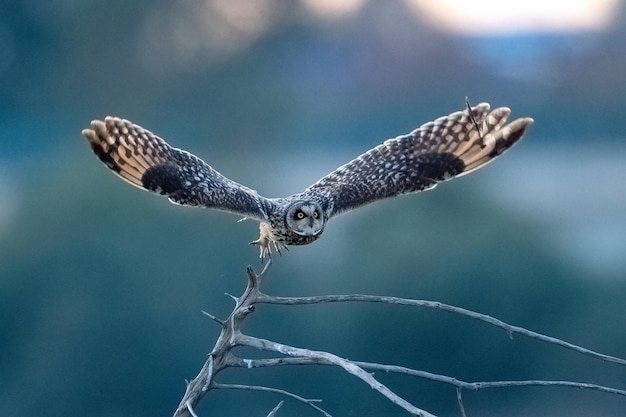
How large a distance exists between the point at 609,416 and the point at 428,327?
0.85 meters

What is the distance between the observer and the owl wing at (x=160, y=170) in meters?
2.18

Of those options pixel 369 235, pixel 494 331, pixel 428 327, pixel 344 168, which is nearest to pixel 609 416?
pixel 494 331

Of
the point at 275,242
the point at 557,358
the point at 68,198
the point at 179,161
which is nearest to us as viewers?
the point at 179,161

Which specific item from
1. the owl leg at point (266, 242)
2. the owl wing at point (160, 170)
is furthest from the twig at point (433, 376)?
the owl leg at point (266, 242)

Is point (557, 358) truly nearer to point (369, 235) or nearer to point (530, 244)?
point (530, 244)

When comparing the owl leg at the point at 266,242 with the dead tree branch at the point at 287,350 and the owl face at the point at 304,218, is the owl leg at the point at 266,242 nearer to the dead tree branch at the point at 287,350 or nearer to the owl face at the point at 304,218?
the owl face at the point at 304,218

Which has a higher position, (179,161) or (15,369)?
(179,161)

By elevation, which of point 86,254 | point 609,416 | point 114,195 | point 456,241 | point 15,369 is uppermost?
point 456,241

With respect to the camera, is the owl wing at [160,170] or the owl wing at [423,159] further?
the owl wing at [423,159]

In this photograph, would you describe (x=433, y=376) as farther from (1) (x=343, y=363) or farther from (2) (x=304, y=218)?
(2) (x=304, y=218)

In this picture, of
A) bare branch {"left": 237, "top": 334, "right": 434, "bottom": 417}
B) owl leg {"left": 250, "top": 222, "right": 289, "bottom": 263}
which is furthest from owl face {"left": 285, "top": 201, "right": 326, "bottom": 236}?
bare branch {"left": 237, "top": 334, "right": 434, "bottom": 417}

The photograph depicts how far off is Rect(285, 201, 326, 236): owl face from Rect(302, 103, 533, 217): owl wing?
63 millimetres

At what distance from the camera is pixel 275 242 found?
251 cm

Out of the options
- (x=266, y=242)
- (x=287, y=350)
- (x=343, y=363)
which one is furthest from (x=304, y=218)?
(x=343, y=363)
